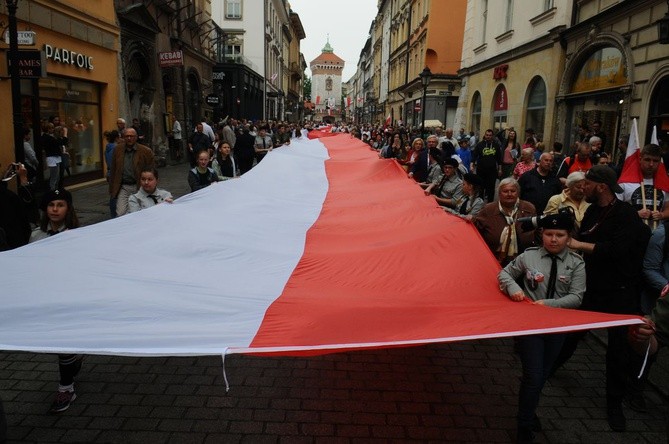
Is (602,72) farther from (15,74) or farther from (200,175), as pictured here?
(15,74)

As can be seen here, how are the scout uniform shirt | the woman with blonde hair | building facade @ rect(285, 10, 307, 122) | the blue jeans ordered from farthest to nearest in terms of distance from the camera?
building facade @ rect(285, 10, 307, 122)
the woman with blonde hair
the scout uniform shirt
the blue jeans

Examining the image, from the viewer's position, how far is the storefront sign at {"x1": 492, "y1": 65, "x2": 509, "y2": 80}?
22.1 meters

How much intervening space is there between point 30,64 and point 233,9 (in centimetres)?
4155

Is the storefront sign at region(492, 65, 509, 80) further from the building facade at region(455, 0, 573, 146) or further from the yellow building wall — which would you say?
the yellow building wall

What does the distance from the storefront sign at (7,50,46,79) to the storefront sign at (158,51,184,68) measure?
11.0 metres

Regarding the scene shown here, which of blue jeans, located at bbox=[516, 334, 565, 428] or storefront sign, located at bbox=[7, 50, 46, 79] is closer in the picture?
blue jeans, located at bbox=[516, 334, 565, 428]

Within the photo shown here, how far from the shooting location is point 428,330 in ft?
10.2

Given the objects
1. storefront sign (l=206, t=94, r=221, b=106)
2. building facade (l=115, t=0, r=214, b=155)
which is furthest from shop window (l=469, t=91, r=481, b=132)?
building facade (l=115, t=0, r=214, b=155)

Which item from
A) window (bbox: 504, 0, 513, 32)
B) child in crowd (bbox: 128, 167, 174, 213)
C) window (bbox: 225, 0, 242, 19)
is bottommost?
child in crowd (bbox: 128, 167, 174, 213)

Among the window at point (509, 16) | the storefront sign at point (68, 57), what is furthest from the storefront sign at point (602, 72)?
the storefront sign at point (68, 57)

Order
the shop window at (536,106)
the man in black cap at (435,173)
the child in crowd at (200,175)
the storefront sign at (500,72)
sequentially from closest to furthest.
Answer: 1. the child in crowd at (200,175)
2. the man in black cap at (435,173)
3. the shop window at (536,106)
4. the storefront sign at (500,72)

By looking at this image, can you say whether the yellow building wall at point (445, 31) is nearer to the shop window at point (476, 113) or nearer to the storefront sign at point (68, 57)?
the shop window at point (476, 113)

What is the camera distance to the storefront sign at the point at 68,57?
1370 cm

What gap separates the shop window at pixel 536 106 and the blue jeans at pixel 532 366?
16.5 m
